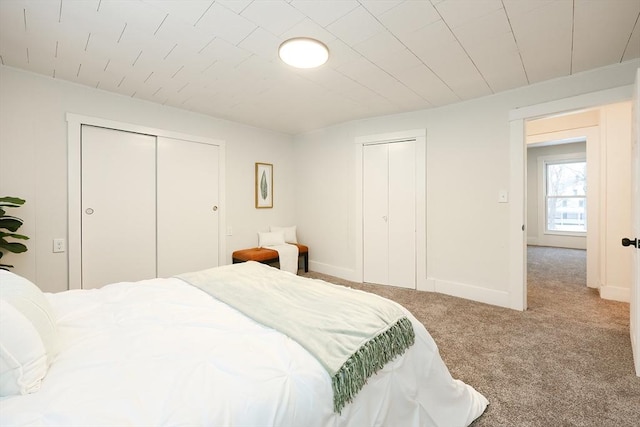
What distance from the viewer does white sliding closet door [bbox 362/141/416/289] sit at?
3.69 metres

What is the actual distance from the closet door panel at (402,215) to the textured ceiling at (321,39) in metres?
0.85

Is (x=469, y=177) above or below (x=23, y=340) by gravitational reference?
above

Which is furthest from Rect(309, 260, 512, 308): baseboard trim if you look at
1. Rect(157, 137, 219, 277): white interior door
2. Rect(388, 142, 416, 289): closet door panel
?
Rect(157, 137, 219, 277): white interior door

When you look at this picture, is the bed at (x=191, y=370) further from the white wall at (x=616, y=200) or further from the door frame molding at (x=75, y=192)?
the white wall at (x=616, y=200)

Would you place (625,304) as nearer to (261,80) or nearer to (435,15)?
(435,15)

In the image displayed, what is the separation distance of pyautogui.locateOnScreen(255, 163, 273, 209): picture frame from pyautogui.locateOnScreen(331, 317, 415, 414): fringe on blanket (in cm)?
333

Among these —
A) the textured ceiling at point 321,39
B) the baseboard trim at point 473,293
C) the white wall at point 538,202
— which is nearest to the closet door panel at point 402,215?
the baseboard trim at point 473,293

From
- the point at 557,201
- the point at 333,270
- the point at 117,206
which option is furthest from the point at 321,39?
the point at 557,201

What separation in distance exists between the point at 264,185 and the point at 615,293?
15.1ft

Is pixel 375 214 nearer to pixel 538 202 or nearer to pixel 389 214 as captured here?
pixel 389 214

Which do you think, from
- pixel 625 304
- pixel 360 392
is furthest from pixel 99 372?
pixel 625 304

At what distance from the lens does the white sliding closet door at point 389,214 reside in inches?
145

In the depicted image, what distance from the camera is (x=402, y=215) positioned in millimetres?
3746

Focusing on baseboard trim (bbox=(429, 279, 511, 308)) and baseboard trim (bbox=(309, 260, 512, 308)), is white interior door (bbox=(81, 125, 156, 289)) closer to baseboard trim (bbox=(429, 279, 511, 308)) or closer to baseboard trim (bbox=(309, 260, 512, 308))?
baseboard trim (bbox=(309, 260, 512, 308))
